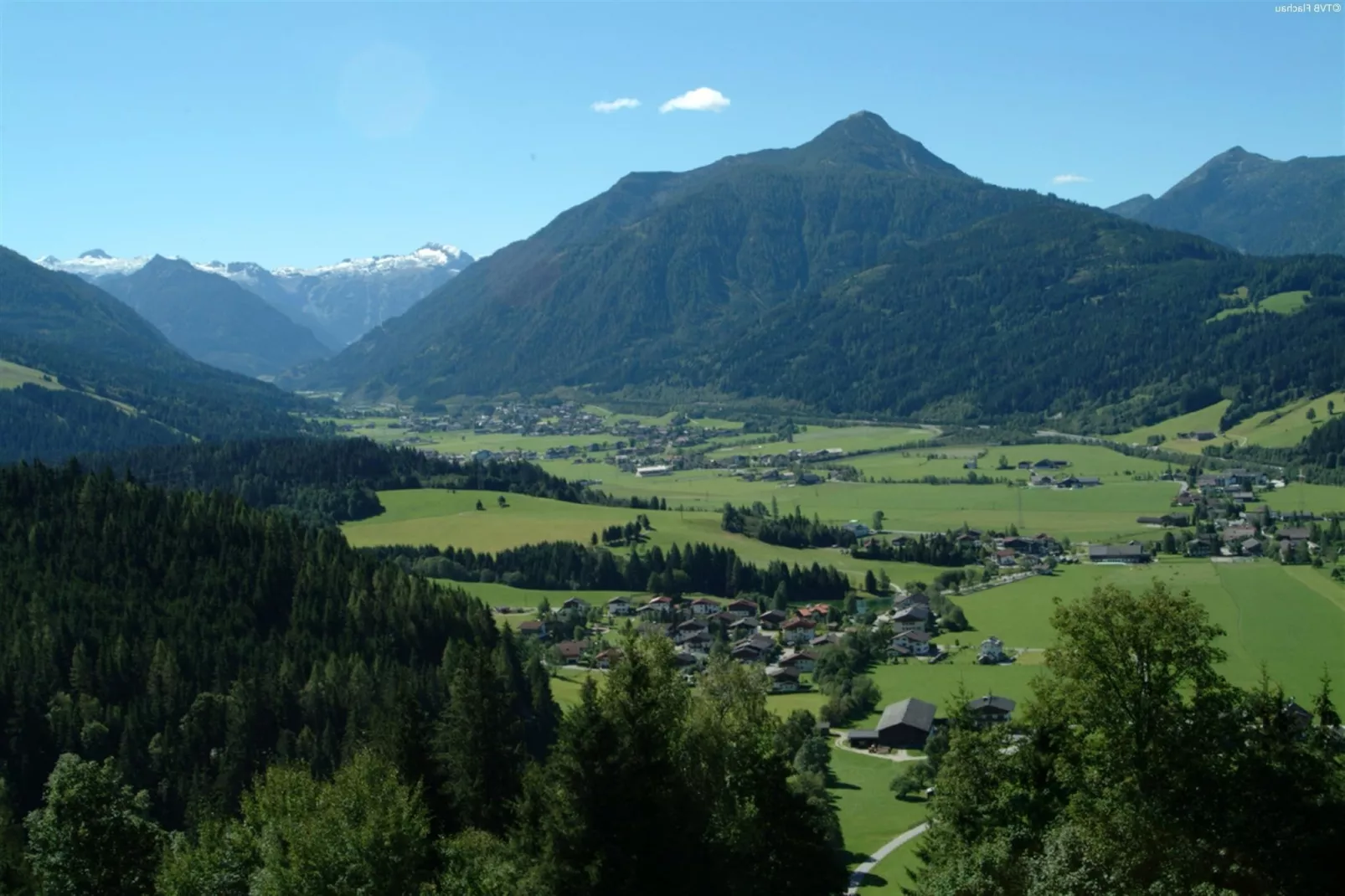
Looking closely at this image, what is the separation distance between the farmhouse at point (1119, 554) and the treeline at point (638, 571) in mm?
20211

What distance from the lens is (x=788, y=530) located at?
117m

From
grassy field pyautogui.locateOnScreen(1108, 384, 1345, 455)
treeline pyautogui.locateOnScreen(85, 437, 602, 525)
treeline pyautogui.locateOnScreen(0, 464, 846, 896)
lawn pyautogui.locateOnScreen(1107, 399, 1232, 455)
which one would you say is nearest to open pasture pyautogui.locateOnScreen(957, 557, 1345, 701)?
treeline pyautogui.locateOnScreen(0, 464, 846, 896)

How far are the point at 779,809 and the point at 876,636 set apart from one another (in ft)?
168

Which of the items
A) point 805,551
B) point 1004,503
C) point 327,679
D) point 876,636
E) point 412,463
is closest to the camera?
point 327,679

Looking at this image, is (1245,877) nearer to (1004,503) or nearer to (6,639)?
(6,639)

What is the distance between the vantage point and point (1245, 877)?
2275 centimetres

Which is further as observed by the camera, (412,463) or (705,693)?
(412,463)

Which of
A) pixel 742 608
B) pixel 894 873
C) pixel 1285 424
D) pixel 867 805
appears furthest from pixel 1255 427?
pixel 894 873

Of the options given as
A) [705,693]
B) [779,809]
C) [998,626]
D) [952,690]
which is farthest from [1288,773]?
[998,626]

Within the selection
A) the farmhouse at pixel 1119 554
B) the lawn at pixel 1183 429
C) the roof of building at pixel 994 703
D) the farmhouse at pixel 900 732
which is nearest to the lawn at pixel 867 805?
the farmhouse at pixel 900 732

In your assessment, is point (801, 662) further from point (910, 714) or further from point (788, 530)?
point (788, 530)

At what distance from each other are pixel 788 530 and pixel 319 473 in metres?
58.4

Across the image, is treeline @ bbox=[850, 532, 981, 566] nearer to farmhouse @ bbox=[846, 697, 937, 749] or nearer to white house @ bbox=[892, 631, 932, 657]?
white house @ bbox=[892, 631, 932, 657]

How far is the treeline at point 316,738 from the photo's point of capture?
2334cm
